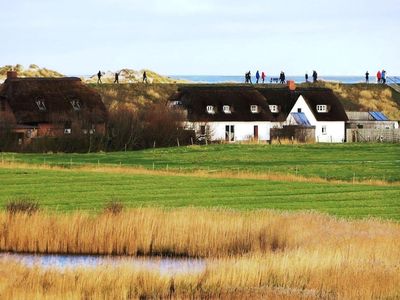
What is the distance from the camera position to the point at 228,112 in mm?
102812

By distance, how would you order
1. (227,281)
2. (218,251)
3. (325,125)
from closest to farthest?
(227,281) < (218,251) < (325,125)

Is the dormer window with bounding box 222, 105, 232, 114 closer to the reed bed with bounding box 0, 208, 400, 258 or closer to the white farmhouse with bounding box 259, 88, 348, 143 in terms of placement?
the white farmhouse with bounding box 259, 88, 348, 143

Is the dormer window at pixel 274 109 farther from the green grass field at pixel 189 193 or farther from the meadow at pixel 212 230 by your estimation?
the green grass field at pixel 189 193

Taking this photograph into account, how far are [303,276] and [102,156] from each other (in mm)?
49772

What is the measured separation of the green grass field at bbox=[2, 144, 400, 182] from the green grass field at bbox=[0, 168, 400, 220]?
22.7ft

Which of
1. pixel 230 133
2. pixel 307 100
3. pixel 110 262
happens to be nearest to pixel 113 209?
pixel 110 262

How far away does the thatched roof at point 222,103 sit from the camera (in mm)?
101500

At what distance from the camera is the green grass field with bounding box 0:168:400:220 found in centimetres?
4050

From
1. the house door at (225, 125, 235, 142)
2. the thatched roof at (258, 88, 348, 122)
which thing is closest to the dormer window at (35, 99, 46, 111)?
Answer: the house door at (225, 125, 235, 142)

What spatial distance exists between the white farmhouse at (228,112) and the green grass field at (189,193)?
4758 cm

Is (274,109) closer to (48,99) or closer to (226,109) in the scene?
(226,109)

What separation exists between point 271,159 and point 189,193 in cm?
2730

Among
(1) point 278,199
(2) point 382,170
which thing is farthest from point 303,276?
(2) point 382,170

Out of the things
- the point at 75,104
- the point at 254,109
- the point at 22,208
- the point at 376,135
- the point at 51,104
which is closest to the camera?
the point at 22,208
